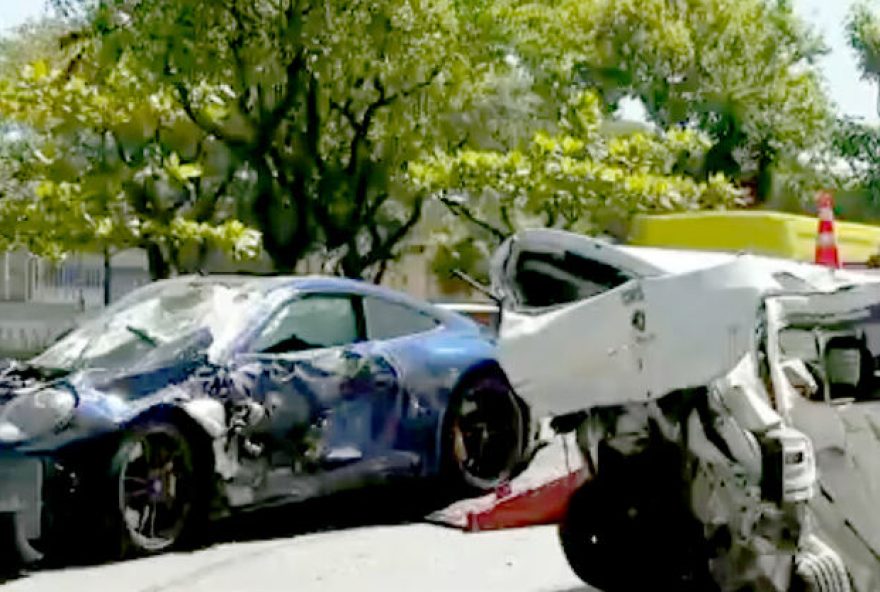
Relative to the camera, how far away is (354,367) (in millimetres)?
8625

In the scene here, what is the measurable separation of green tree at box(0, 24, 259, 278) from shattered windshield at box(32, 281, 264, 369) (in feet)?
29.6

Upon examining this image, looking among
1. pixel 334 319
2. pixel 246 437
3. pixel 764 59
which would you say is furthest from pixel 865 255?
pixel 764 59

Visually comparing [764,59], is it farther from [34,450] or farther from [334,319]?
[34,450]

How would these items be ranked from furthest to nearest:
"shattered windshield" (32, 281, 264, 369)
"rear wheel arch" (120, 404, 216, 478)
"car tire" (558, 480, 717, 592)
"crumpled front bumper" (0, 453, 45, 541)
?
"shattered windshield" (32, 281, 264, 369) < "rear wheel arch" (120, 404, 216, 478) < "crumpled front bumper" (0, 453, 45, 541) < "car tire" (558, 480, 717, 592)

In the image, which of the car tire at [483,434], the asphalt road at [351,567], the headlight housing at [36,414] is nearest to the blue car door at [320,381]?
the asphalt road at [351,567]

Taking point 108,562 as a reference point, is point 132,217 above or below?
above

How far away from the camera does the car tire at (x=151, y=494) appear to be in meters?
7.34

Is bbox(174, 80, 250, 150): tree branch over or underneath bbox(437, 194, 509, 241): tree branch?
over

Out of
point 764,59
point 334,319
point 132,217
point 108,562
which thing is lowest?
point 108,562

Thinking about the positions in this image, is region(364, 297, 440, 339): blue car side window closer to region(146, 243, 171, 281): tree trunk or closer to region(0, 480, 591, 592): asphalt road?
region(0, 480, 591, 592): asphalt road

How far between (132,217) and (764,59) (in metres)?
20.1

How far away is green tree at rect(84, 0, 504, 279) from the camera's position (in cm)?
1788

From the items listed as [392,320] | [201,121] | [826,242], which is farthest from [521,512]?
[201,121]

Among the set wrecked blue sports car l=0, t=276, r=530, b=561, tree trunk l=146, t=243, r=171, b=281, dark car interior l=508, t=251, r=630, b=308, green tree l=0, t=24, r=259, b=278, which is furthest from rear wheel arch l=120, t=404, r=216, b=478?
tree trunk l=146, t=243, r=171, b=281
